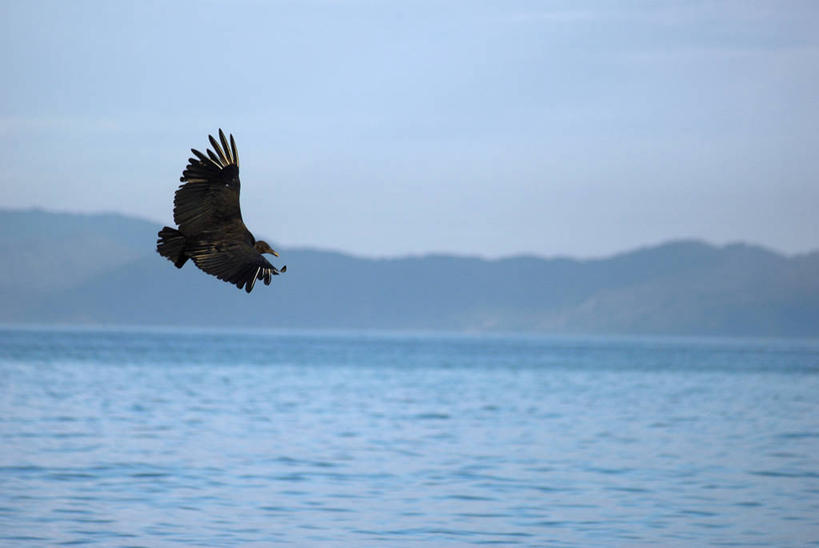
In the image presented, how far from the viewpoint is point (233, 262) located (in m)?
11.1

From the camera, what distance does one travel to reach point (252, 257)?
11086 millimetres

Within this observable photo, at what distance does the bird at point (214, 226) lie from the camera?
11.1 m

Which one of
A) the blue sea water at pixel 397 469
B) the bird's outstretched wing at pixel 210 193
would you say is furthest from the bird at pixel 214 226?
the blue sea water at pixel 397 469

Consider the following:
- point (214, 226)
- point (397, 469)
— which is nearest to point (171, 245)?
point (214, 226)

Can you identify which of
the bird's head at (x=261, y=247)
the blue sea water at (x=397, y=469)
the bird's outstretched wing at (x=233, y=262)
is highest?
the bird's head at (x=261, y=247)

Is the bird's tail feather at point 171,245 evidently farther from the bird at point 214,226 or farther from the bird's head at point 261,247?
the bird's head at point 261,247

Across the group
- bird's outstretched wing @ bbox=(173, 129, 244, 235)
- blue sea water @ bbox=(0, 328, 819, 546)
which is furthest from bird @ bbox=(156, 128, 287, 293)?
blue sea water @ bbox=(0, 328, 819, 546)

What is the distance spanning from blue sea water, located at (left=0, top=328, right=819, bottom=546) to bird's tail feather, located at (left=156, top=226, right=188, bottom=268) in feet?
35.2

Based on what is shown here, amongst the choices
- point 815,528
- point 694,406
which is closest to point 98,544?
point 815,528

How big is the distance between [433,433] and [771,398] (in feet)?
99.0

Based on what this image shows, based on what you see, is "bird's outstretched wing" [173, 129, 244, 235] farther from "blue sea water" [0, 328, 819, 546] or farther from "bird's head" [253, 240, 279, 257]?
"blue sea water" [0, 328, 819, 546]

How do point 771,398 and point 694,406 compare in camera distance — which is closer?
point 694,406

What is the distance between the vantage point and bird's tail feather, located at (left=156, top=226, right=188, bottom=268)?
37.9ft

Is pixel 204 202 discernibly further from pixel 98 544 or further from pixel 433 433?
pixel 433 433
